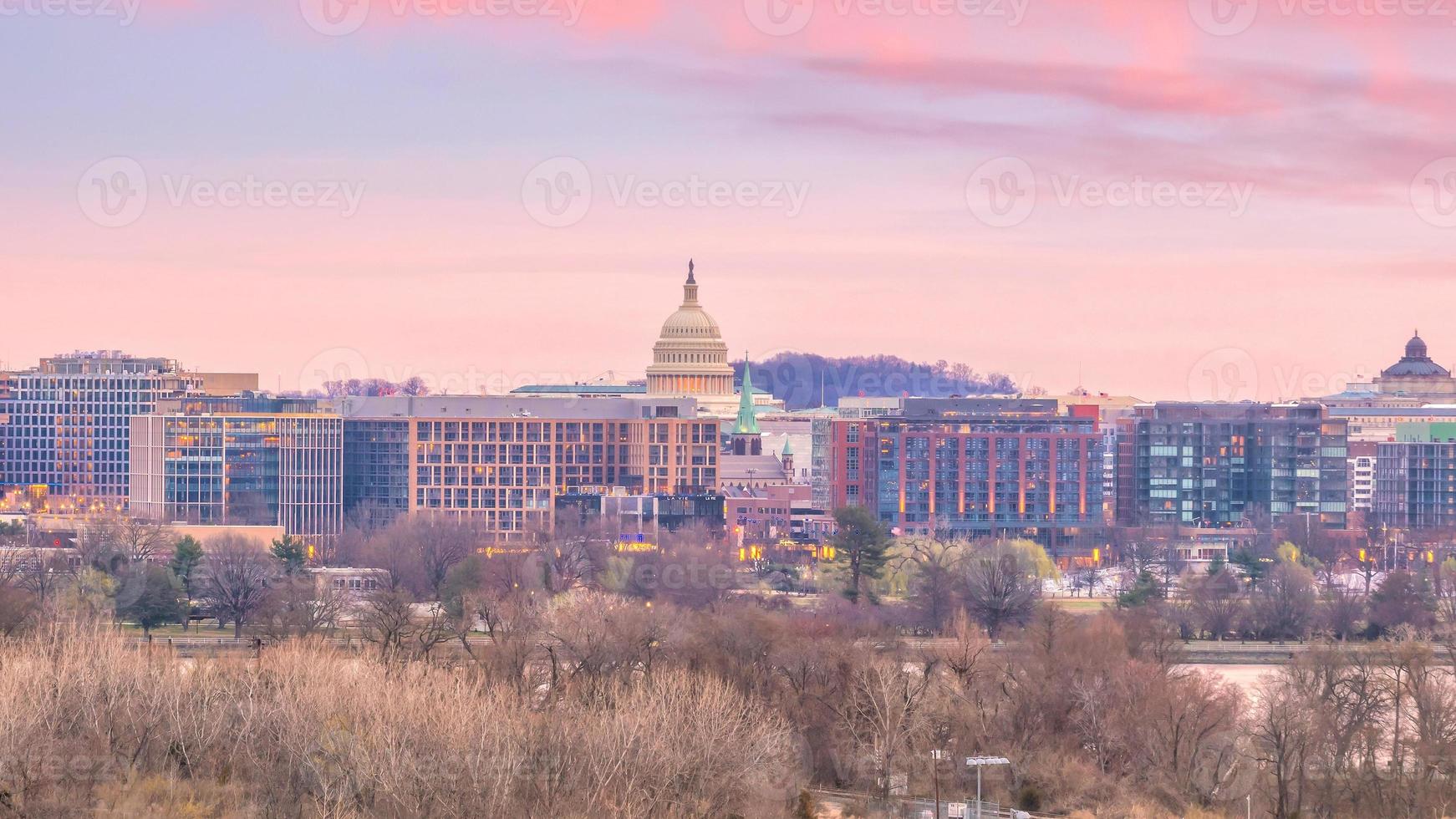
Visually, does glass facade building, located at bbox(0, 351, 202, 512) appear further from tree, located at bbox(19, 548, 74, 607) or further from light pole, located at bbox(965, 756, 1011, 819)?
light pole, located at bbox(965, 756, 1011, 819)

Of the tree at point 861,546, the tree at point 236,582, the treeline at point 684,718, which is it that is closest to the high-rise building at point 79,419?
the tree at point 236,582

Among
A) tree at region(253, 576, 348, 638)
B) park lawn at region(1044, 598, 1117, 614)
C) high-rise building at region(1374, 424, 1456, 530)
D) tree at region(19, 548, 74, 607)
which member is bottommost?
park lawn at region(1044, 598, 1117, 614)

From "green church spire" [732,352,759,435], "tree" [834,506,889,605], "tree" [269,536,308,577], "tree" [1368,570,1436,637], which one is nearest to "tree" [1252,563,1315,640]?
"tree" [1368,570,1436,637]

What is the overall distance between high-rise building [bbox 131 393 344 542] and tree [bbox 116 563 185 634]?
3263cm

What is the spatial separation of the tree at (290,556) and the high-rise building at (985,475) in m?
28.5

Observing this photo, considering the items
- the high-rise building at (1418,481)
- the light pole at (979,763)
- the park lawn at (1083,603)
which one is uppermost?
the high-rise building at (1418,481)

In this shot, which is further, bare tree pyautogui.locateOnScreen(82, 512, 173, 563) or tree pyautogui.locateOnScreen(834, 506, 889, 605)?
bare tree pyautogui.locateOnScreen(82, 512, 173, 563)

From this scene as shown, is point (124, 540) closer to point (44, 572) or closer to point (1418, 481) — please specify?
point (44, 572)

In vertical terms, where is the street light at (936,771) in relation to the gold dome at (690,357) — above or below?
below

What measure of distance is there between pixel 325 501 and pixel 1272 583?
43.4 m

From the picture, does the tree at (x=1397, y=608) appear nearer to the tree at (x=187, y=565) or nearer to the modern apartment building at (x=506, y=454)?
the tree at (x=187, y=565)

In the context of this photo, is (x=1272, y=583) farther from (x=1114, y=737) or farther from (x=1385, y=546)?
(x=1114, y=737)

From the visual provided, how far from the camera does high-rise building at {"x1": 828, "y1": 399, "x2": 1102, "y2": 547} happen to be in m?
118

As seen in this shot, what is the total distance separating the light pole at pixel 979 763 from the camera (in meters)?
49.3
